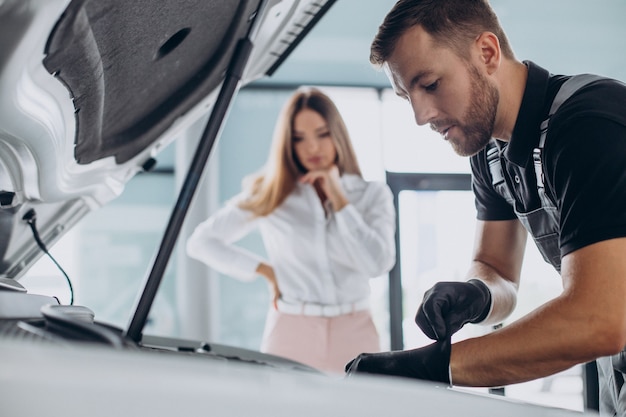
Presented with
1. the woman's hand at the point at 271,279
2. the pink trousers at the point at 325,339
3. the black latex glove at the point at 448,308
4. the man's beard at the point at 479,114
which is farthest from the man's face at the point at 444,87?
the woman's hand at the point at 271,279

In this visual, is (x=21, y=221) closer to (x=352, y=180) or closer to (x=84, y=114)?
(x=84, y=114)

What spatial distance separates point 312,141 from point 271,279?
588 mm

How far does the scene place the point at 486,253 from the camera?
5.11 feet

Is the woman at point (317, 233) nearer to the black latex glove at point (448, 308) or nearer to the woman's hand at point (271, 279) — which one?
the woman's hand at point (271, 279)

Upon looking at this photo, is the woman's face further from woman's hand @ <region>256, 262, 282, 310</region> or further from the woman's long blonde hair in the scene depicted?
woman's hand @ <region>256, 262, 282, 310</region>

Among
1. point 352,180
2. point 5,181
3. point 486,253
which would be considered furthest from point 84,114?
point 352,180

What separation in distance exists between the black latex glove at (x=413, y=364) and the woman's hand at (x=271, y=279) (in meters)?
1.68

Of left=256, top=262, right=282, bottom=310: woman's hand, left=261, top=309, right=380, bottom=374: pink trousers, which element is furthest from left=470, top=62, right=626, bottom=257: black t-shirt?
left=256, top=262, right=282, bottom=310: woman's hand

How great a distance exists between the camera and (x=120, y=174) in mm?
1358

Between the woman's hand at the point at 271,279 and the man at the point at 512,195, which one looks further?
the woman's hand at the point at 271,279

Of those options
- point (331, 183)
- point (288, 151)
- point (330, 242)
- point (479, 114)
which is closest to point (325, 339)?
point (330, 242)

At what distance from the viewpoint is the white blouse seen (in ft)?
8.41

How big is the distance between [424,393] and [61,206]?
3.09 ft

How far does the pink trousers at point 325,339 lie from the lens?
246 cm
